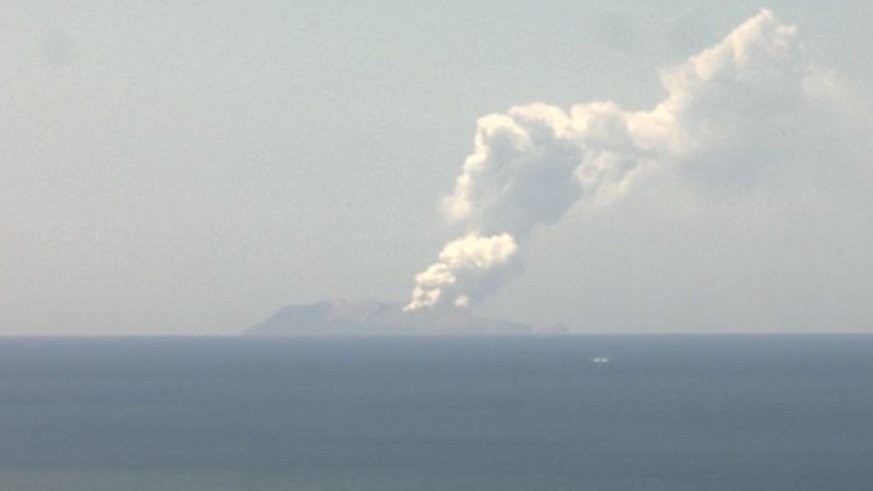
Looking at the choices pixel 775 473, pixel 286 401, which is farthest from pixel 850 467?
pixel 286 401

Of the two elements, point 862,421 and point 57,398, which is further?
point 57,398

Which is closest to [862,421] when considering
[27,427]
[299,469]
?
[299,469]

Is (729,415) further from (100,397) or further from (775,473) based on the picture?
(100,397)

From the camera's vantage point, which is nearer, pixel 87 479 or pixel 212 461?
pixel 87 479

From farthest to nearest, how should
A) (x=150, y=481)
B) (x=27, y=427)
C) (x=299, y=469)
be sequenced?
(x=27, y=427)
(x=299, y=469)
(x=150, y=481)

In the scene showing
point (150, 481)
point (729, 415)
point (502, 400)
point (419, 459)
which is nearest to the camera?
point (150, 481)

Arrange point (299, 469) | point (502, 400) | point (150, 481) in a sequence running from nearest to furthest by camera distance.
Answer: point (150, 481) < point (299, 469) < point (502, 400)

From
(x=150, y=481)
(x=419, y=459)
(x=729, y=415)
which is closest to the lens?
(x=150, y=481)

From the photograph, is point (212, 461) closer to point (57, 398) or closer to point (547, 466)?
point (547, 466)
